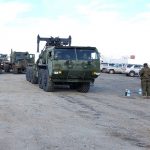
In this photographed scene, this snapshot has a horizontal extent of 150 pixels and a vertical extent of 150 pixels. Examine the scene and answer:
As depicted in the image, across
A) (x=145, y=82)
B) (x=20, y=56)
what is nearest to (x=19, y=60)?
(x=20, y=56)

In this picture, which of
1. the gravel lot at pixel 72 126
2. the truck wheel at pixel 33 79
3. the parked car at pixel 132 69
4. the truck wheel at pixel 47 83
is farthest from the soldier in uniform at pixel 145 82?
the parked car at pixel 132 69

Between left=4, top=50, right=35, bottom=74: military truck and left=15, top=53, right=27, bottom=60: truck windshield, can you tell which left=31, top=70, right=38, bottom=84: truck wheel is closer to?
left=4, top=50, right=35, bottom=74: military truck

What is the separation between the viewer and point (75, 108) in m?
16.3

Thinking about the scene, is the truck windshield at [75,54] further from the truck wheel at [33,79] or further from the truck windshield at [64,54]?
the truck wheel at [33,79]

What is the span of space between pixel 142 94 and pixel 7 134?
1399cm

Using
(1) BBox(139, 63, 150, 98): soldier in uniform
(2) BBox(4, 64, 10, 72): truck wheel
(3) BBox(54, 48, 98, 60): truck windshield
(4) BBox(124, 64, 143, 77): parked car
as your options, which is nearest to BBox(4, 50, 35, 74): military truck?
(2) BBox(4, 64, 10, 72): truck wheel

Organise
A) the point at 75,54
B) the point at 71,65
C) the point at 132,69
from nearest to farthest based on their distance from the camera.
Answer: the point at 71,65
the point at 75,54
the point at 132,69

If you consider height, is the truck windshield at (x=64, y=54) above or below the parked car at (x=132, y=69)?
above

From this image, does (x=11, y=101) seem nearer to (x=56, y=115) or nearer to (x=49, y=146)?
(x=56, y=115)

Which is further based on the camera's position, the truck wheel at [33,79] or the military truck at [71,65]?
the truck wheel at [33,79]

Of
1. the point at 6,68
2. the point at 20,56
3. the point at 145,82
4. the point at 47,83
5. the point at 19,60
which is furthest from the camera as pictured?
the point at 6,68

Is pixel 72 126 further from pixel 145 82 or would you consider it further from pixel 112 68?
pixel 112 68

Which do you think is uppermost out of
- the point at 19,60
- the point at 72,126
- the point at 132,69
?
the point at 19,60

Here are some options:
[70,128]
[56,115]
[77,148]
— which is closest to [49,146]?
[77,148]
